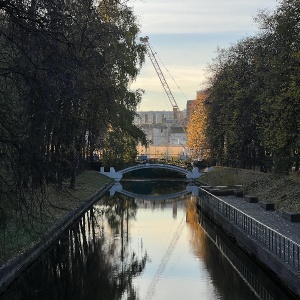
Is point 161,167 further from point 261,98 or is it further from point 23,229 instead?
point 23,229

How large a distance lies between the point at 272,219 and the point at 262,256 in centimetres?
851

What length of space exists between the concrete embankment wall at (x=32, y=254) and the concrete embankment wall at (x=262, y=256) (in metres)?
7.70

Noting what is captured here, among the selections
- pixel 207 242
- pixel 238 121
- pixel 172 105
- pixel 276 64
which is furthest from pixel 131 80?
pixel 172 105

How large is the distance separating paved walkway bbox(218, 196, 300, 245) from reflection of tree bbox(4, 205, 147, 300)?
5658mm

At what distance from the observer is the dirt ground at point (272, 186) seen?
3200 cm

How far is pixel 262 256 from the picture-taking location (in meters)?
19.1

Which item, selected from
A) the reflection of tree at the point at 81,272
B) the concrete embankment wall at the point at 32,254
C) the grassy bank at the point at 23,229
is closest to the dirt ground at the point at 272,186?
the reflection of tree at the point at 81,272

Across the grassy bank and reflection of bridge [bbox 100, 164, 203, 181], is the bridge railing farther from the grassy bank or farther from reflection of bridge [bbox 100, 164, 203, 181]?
reflection of bridge [bbox 100, 164, 203, 181]

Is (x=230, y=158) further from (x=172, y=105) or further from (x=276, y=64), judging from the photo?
(x=172, y=105)

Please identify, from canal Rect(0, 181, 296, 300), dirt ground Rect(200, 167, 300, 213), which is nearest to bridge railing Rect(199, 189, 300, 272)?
canal Rect(0, 181, 296, 300)

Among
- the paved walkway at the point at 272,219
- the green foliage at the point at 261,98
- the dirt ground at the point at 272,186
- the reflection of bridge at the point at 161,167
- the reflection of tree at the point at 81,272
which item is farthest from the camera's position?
the reflection of bridge at the point at 161,167

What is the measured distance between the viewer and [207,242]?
88.4ft

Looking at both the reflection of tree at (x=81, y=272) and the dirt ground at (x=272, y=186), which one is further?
the dirt ground at (x=272, y=186)

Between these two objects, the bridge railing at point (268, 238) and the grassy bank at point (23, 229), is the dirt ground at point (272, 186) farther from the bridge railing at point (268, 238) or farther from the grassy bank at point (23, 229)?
the grassy bank at point (23, 229)
